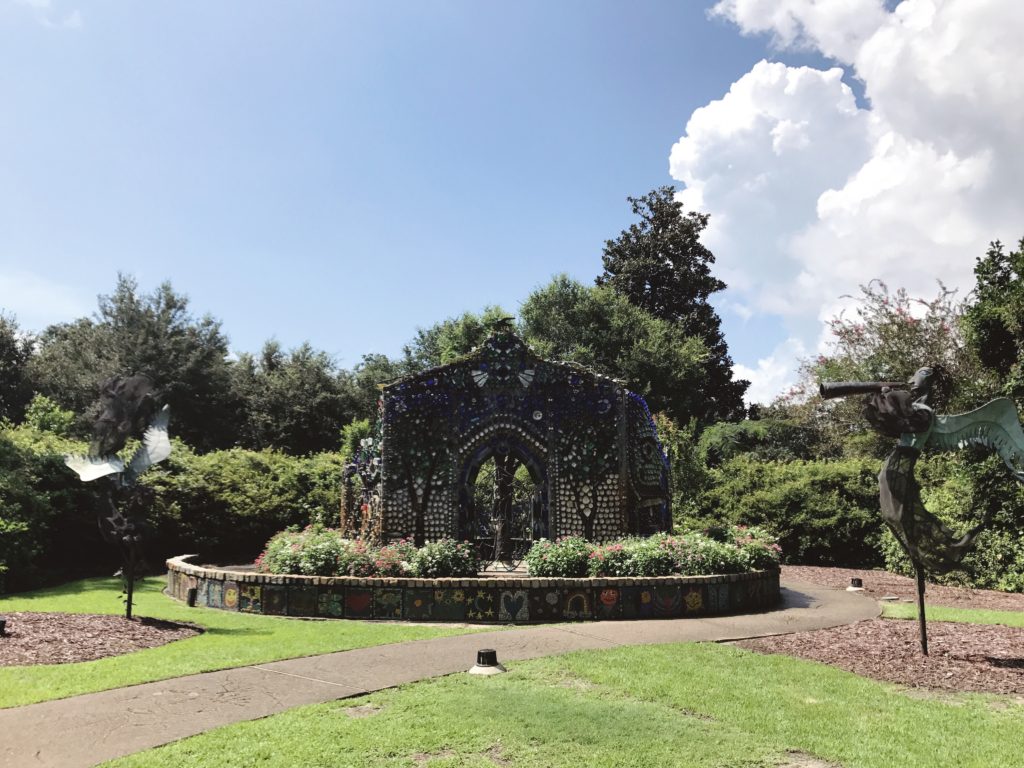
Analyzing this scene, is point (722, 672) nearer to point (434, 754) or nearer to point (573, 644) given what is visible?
point (573, 644)

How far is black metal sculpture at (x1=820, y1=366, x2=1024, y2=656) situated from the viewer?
8.40m

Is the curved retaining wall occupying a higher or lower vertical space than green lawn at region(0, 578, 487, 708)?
higher

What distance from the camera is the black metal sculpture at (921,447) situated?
840 cm

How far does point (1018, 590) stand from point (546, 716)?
1369 cm

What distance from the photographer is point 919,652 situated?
859 cm

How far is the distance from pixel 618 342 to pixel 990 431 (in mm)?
27470

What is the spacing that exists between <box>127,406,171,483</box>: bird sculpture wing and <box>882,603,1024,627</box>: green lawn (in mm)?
11435

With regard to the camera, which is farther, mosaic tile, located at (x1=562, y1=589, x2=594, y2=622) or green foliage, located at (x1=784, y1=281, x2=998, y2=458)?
green foliage, located at (x1=784, y1=281, x2=998, y2=458)

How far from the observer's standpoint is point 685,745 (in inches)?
211

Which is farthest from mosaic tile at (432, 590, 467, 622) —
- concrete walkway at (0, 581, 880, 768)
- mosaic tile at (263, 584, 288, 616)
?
mosaic tile at (263, 584, 288, 616)

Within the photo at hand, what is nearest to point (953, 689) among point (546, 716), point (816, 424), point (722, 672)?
point (722, 672)

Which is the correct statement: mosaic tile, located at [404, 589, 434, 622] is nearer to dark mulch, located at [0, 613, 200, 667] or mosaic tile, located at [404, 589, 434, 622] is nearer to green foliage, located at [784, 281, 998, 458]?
dark mulch, located at [0, 613, 200, 667]

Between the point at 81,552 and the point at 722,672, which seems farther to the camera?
the point at 81,552

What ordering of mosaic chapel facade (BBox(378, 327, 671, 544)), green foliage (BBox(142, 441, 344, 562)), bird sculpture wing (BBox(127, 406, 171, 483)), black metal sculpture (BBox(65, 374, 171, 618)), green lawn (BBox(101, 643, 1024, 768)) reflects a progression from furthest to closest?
green foliage (BBox(142, 441, 344, 562)), mosaic chapel facade (BBox(378, 327, 671, 544)), bird sculpture wing (BBox(127, 406, 171, 483)), black metal sculpture (BBox(65, 374, 171, 618)), green lawn (BBox(101, 643, 1024, 768))
